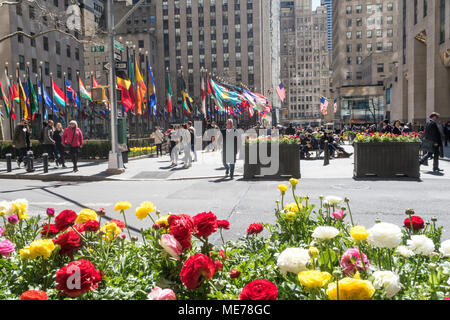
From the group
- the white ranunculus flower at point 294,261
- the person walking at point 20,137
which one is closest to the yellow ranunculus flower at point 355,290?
the white ranunculus flower at point 294,261

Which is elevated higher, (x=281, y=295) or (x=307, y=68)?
(x=307, y=68)

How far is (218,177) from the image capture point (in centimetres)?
1499

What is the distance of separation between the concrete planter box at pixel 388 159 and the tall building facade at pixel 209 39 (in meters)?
95.7

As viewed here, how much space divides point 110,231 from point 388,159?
1206 centimetres

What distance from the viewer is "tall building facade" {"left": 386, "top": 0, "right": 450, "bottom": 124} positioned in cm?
4038

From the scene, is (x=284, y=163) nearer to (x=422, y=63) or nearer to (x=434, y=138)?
(x=434, y=138)

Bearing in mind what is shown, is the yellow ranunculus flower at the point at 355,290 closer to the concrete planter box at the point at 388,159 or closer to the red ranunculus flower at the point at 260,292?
the red ranunculus flower at the point at 260,292

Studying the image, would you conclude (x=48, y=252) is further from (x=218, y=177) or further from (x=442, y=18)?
(x=442, y=18)

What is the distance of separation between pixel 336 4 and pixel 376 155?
109117 mm

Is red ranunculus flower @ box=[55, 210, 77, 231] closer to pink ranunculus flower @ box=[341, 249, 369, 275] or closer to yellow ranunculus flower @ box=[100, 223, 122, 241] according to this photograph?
yellow ranunculus flower @ box=[100, 223, 122, 241]

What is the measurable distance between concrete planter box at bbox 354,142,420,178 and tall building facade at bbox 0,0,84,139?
116ft

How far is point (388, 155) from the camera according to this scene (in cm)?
1348

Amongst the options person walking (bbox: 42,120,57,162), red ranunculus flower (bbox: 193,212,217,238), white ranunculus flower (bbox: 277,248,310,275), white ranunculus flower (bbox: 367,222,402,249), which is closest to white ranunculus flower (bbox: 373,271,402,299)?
white ranunculus flower (bbox: 367,222,402,249)

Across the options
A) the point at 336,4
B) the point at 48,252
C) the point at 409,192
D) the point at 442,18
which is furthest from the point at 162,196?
the point at 336,4
